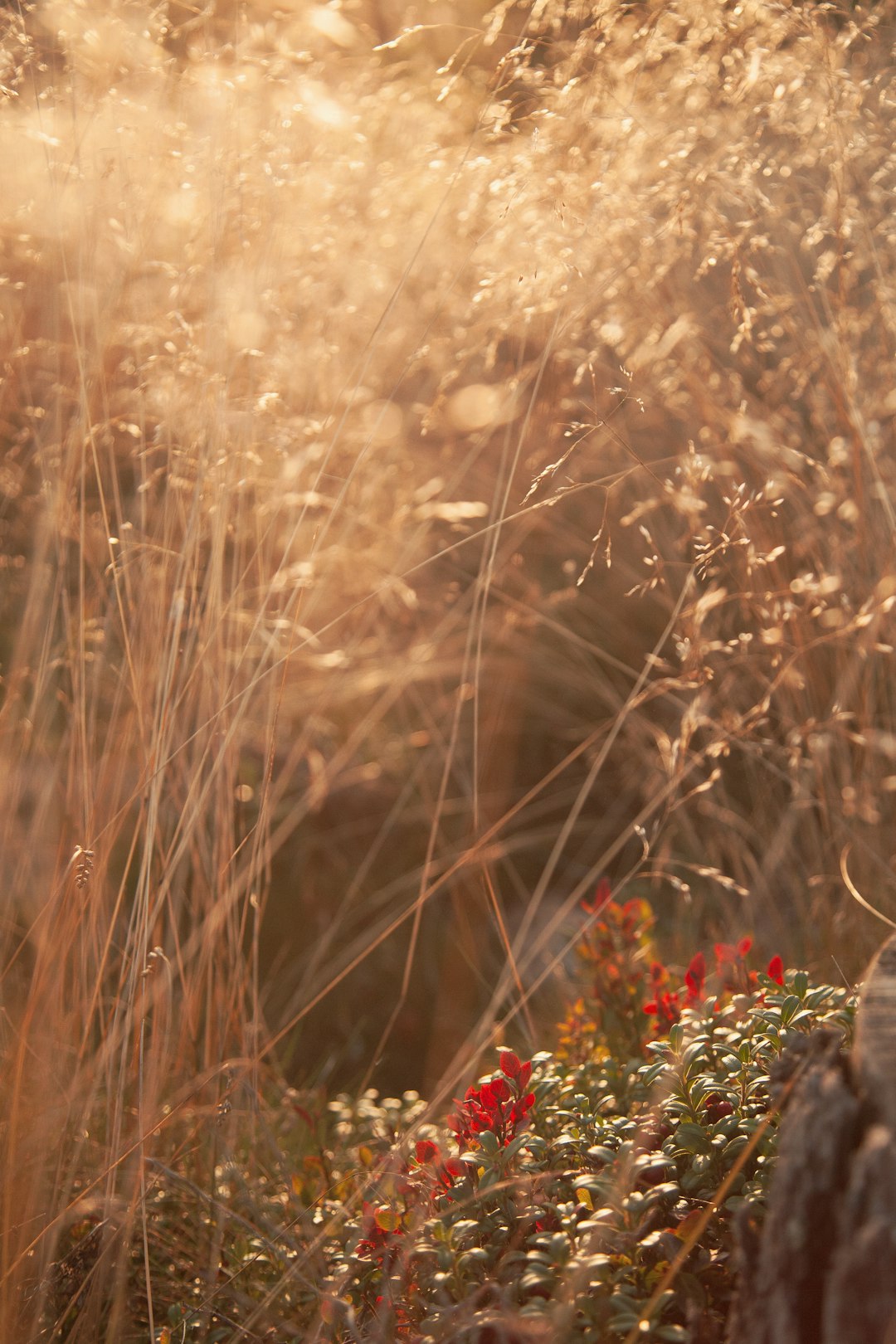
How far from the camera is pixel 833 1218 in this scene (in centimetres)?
81

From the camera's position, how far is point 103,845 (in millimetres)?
1516

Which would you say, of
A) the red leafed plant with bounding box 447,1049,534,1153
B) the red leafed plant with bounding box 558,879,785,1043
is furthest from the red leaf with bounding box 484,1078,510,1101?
the red leafed plant with bounding box 558,879,785,1043

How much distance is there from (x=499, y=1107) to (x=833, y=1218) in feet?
1.74

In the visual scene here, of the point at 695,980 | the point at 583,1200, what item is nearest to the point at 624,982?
the point at 695,980

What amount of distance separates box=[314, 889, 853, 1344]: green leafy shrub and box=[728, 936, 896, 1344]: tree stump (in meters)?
0.09

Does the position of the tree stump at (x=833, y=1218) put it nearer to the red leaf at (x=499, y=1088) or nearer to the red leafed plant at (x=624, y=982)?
the red leaf at (x=499, y=1088)

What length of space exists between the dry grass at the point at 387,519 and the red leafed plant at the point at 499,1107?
0.20m

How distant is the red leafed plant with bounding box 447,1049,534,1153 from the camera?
128cm

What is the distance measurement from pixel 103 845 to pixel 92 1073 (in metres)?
0.30

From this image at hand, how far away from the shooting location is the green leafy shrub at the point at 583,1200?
1009 mm

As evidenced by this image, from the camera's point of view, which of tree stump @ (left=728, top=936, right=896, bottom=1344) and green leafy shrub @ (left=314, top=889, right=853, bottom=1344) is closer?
tree stump @ (left=728, top=936, right=896, bottom=1344)

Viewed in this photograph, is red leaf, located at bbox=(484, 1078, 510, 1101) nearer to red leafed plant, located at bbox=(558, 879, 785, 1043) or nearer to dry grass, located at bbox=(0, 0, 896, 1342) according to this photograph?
dry grass, located at bbox=(0, 0, 896, 1342)

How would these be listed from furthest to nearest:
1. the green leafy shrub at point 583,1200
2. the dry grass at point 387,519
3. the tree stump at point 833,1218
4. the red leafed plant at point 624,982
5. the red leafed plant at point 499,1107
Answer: the red leafed plant at point 624,982 < the dry grass at point 387,519 < the red leafed plant at point 499,1107 < the green leafy shrub at point 583,1200 < the tree stump at point 833,1218

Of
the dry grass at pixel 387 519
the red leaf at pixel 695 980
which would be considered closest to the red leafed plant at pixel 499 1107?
the dry grass at pixel 387 519
